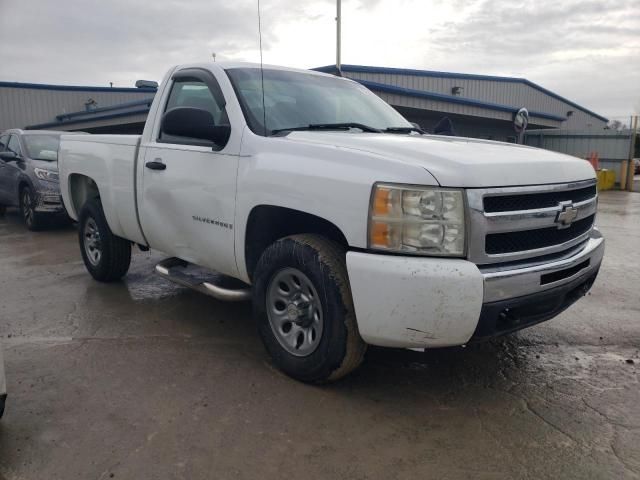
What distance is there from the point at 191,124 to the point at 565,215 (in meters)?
2.31

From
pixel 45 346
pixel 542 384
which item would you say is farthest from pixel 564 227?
pixel 45 346

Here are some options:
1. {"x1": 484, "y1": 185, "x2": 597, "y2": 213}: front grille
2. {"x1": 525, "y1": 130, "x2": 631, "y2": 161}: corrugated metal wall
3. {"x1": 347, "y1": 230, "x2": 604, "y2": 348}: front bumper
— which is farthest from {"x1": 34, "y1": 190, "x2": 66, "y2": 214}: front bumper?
{"x1": 525, "y1": 130, "x2": 631, "y2": 161}: corrugated metal wall

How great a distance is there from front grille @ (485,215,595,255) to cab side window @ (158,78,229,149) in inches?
78.1

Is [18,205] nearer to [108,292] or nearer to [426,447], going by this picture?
[108,292]

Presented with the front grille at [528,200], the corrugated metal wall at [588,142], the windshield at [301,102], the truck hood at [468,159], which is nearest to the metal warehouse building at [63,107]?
the corrugated metal wall at [588,142]

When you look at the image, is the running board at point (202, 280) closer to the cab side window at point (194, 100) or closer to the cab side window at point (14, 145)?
the cab side window at point (194, 100)

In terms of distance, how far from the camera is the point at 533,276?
2.92 meters

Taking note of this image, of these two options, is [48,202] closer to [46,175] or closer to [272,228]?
[46,175]

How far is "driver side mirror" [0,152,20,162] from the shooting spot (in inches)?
379

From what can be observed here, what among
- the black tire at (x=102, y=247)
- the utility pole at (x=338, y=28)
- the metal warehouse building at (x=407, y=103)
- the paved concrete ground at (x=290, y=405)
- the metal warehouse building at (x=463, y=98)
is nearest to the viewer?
the paved concrete ground at (x=290, y=405)

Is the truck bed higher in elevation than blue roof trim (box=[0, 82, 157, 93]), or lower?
lower

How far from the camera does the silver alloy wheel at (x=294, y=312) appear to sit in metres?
3.23

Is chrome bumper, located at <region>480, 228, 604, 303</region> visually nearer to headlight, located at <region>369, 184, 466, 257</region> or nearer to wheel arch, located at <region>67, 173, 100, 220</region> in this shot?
headlight, located at <region>369, 184, 466, 257</region>

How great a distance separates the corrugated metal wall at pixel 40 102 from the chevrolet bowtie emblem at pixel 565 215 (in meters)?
25.8
